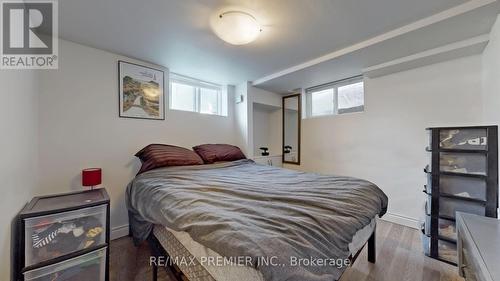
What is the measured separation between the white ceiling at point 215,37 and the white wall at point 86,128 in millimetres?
281

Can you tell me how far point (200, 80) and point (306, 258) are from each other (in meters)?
3.26

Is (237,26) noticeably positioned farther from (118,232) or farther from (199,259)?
(118,232)

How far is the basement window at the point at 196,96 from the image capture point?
126 inches

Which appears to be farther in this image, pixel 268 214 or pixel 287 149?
pixel 287 149

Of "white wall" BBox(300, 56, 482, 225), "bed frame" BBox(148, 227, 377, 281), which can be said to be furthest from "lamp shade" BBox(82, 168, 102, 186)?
"white wall" BBox(300, 56, 482, 225)

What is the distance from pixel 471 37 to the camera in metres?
1.97

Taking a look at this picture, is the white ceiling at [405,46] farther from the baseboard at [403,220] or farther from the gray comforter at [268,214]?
the baseboard at [403,220]

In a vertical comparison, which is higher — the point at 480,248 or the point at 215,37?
the point at 215,37

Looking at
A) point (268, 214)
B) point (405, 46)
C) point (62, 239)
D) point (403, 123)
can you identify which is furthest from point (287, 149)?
point (62, 239)

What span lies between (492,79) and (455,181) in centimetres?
99

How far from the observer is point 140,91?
2656 mm

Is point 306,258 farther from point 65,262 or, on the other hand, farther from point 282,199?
point 65,262

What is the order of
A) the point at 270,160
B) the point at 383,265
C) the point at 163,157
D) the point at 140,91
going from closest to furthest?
the point at 383,265 < the point at 163,157 < the point at 140,91 < the point at 270,160

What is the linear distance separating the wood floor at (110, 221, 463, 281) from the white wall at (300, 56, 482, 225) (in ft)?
2.46
